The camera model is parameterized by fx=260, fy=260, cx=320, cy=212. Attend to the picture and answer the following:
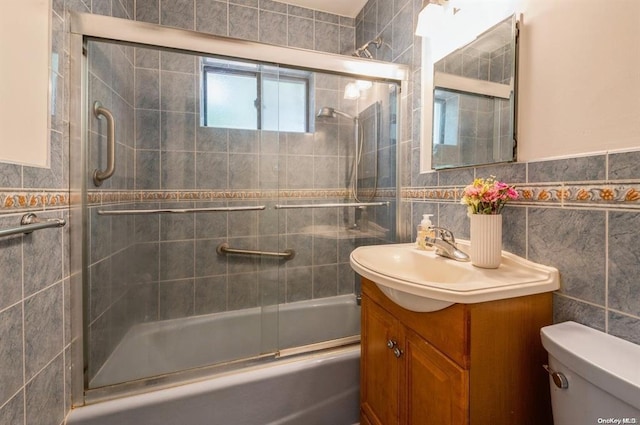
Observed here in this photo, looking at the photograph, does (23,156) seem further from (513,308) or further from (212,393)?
(513,308)

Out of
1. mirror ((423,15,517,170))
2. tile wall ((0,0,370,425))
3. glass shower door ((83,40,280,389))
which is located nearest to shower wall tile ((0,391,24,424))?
tile wall ((0,0,370,425))

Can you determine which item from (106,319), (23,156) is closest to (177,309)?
(106,319)

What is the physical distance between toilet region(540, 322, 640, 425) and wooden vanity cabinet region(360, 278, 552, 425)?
0.25 ft

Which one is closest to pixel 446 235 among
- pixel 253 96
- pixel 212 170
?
pixel 253 96

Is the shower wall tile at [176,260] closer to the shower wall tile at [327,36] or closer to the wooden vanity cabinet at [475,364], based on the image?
the wooden vanity cabinet at [475,364]

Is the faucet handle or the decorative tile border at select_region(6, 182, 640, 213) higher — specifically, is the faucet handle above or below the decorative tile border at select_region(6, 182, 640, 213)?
below

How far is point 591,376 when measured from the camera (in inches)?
21.2

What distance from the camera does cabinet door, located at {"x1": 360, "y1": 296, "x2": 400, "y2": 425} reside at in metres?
0.95

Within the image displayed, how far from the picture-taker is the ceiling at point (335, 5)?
6.73 feet

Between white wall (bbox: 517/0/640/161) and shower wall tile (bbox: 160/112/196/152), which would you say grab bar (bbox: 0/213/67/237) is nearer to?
shower wall tile (bbox: 160/112/196/152)

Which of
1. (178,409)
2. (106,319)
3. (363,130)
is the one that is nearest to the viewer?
(178,409)

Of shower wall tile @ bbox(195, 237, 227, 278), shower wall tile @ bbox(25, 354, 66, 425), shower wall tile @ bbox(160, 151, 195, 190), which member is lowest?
shower wall tile @ bbox(25, 354, 66, 425)

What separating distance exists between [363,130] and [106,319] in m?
1.91

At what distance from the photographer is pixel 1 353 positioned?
2.44ft
